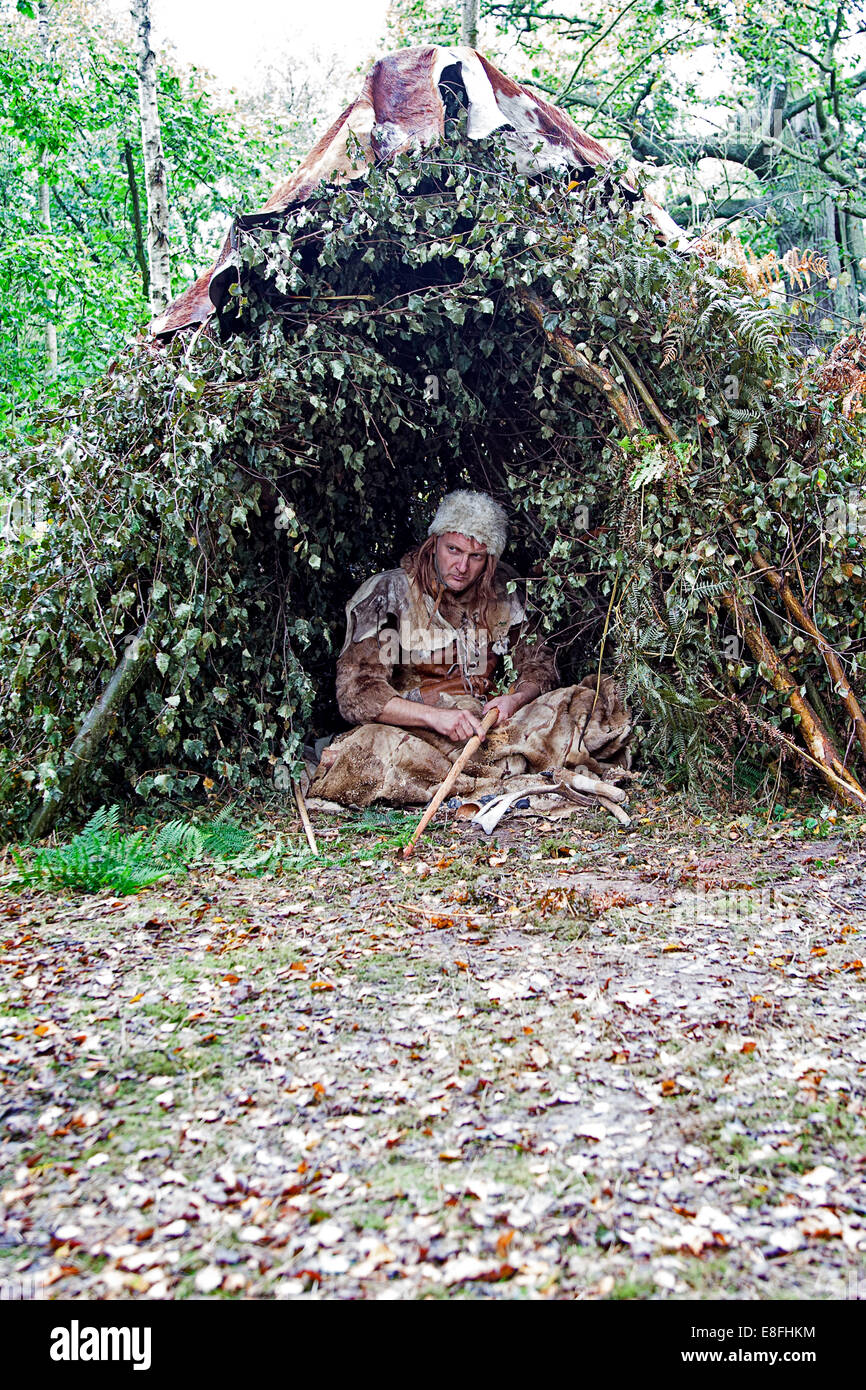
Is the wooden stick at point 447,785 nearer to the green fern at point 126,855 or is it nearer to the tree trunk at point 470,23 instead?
the green fern at point 126,855

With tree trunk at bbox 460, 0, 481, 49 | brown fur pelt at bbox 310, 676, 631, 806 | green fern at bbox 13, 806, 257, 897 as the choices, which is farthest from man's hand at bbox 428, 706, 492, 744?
tree trunk at bbox 460, 0, 481, 49

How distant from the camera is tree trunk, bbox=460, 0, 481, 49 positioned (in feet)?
28.8

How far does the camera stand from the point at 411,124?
4.57m

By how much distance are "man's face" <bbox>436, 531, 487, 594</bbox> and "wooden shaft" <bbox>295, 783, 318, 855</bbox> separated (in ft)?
5.27

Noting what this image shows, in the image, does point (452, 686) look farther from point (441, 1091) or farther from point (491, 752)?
point (441, 1091)

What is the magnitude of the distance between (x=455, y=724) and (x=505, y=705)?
41 centimetres

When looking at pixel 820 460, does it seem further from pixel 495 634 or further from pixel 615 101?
pixel 615 101

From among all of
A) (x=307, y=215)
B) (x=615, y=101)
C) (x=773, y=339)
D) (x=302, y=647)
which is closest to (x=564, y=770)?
(x=302, y=647)

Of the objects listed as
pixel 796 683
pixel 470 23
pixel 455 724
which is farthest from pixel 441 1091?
pixel 470 23

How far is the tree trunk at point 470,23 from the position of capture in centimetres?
877

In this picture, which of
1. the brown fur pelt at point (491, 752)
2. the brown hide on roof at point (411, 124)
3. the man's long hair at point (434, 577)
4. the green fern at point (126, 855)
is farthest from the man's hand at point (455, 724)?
the brown hide on roof at point (411, 124)

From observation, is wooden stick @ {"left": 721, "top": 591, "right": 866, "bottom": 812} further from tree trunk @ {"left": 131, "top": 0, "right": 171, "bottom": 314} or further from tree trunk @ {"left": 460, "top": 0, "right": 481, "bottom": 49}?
tree trunk @ {"left": 460, "top": 0, "right": 481, "bottom": 49}

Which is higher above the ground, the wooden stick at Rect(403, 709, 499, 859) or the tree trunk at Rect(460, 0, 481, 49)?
the tree trunk at Rect(460, 0, 481, 49)

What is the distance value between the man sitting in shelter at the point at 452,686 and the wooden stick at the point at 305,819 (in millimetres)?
367
